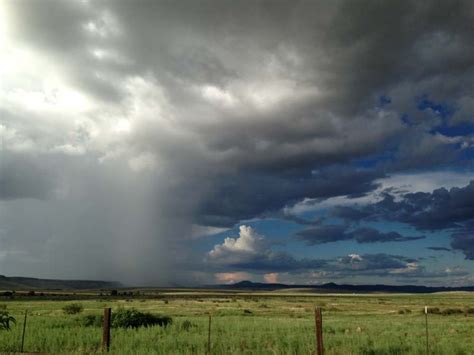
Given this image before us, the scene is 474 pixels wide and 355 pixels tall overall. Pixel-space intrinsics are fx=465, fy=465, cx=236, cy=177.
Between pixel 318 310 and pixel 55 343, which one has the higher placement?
pixel 318 310

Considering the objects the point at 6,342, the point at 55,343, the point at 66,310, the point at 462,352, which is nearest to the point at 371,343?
the point at 462,352

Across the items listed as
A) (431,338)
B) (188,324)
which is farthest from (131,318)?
(431,338)

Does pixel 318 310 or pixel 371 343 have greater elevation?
pixel 318 310

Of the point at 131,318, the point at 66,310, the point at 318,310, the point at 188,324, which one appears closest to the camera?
the point at 318,310

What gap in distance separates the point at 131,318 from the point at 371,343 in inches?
635

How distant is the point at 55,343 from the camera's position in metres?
21.1

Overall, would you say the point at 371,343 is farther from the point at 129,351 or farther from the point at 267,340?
the point at 129,351

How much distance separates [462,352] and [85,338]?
57.8ft

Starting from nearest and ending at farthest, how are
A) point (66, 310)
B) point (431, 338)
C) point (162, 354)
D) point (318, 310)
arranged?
point (318, 310) → point (162, 354) → point (431, 338) → point (66, 310)

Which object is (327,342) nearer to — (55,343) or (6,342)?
(55,343)

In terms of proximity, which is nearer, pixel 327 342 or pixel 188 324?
pixel 327 342

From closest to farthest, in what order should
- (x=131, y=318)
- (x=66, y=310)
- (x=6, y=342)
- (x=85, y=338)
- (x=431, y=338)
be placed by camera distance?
(x=6, y=342), (x=85, y=338), (x=431, y=338), (x=131, y=318), (x=66, y=310)

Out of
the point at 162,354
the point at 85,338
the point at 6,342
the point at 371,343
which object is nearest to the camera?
the point at 162,354

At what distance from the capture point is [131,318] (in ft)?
105
